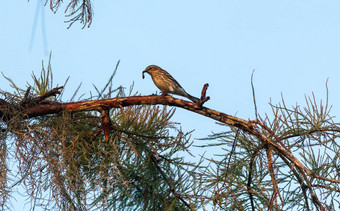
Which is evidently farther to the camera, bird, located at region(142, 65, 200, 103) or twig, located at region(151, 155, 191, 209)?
bird, located at region(142, 65, 200, 103)

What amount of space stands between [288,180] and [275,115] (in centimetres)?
42

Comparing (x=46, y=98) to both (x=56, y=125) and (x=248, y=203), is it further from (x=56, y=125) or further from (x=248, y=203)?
(x=248, y=203)

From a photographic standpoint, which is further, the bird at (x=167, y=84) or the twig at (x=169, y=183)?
the bird at (x=167, y=84)

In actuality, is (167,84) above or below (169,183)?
above

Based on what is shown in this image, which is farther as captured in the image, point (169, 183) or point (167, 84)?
point (167, 84)

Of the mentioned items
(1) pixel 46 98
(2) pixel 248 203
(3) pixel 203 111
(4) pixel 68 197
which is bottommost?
(2) pixel 248 203

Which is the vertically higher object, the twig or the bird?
the bird

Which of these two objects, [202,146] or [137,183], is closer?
[202,146]

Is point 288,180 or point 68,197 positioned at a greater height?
point 68,197

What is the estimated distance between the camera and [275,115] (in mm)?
3445

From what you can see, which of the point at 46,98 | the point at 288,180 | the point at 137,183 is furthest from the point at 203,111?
the point at 46,98

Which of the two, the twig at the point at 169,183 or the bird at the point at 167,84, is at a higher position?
the bird at the point at 167,84

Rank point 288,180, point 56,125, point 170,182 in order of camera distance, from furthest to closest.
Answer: point 170,182
point 56,125
point 288,180

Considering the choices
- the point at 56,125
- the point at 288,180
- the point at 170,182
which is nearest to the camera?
the point at 288,180
